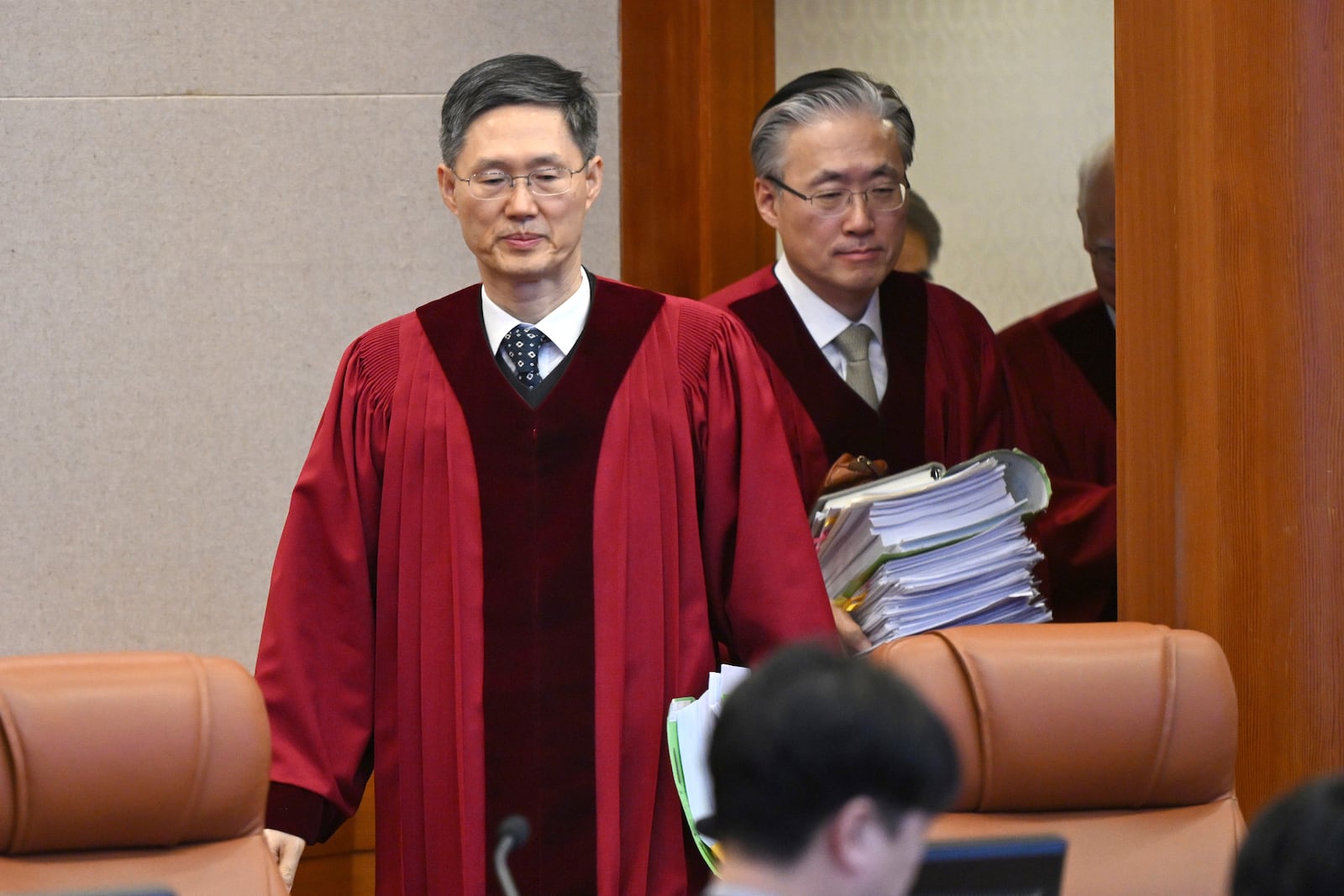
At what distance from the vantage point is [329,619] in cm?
233

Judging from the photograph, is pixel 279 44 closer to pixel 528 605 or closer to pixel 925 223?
pixel 925 223

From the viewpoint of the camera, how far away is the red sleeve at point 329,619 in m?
2.26

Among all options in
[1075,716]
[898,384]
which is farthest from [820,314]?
[1075,716]

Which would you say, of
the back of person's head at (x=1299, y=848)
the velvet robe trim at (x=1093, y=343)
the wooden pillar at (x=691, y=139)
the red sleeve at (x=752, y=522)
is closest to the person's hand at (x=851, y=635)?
the red sleeve at (x=752, y=522)

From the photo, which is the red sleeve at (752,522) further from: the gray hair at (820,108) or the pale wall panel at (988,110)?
the pale wall panel at (988,110)

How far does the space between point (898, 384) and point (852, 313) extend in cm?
15

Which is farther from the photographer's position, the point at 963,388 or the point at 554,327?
the point at 963,388

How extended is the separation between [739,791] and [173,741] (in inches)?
38.9

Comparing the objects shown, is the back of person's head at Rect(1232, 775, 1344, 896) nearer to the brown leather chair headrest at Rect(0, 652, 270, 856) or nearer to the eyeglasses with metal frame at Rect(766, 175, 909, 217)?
the brown leather chair headrest at Rect(0, 652, 270, 856)

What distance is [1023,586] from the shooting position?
249 cm

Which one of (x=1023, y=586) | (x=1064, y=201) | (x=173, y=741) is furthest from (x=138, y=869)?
(x=1064, y=201)

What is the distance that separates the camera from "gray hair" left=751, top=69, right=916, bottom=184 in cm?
291

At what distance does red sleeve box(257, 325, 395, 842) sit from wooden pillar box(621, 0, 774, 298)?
124cm

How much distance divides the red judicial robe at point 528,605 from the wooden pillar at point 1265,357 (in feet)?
1.81
